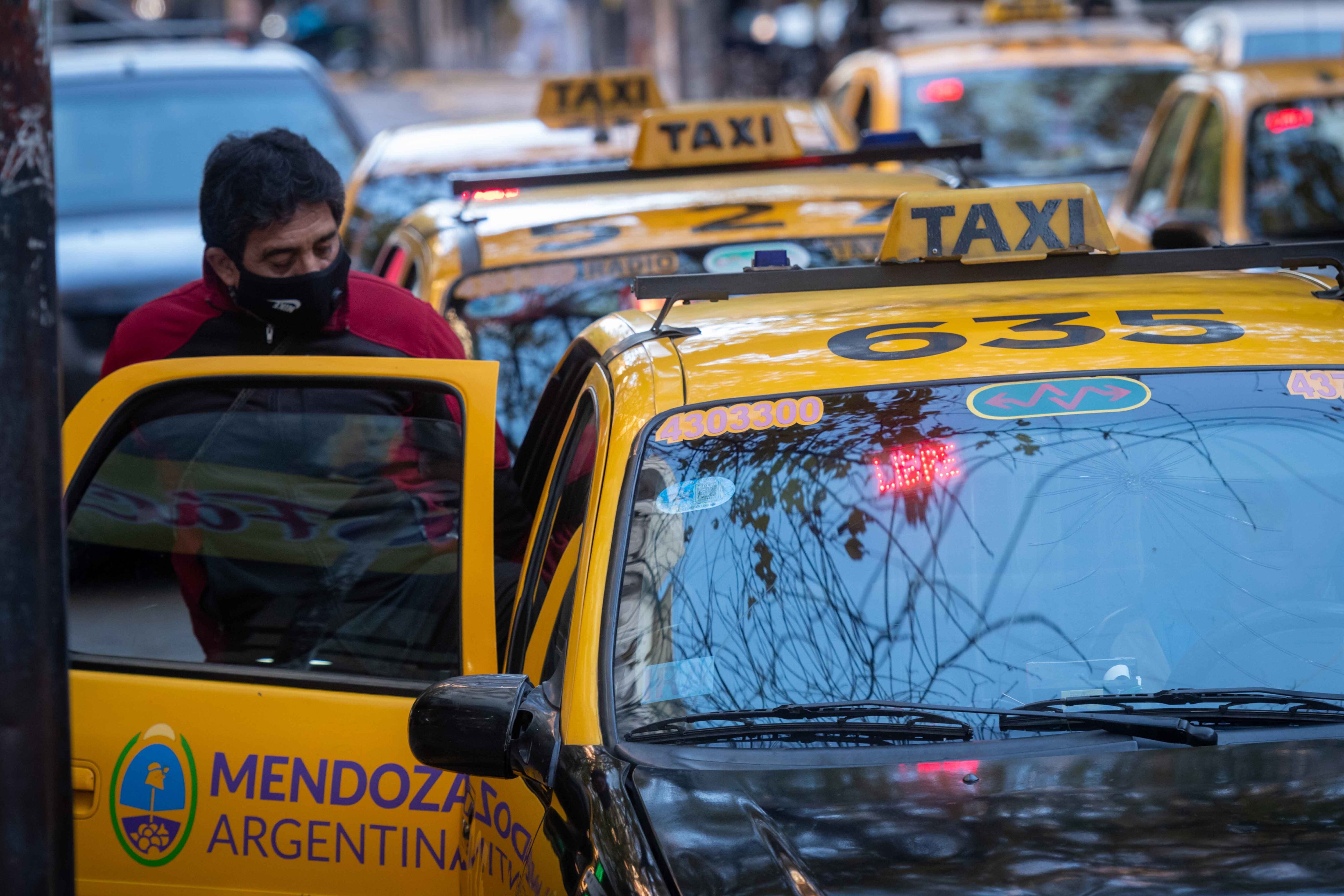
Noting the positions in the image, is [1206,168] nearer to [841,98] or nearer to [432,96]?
[841,98]

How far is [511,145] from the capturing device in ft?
23.9

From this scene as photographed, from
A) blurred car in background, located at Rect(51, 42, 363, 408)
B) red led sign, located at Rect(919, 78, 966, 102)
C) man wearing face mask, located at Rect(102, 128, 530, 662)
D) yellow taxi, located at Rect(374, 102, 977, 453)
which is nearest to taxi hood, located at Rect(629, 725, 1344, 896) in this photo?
man wearing face mask, located at Rect(102, 128, 530, 662)

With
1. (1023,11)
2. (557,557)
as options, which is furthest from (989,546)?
(1023,11)

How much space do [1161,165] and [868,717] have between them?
6.62m

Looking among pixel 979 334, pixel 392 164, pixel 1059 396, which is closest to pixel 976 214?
pixel 979 334

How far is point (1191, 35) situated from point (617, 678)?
45.1 feet

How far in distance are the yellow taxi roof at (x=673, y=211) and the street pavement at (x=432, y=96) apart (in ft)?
51.1

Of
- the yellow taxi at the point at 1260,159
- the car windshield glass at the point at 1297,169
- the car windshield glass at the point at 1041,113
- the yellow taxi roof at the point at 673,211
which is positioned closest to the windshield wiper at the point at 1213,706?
the yellow taxi roof at the point at 673,211

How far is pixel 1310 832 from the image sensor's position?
90.9 inches

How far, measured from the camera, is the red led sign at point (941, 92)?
33.9 feet

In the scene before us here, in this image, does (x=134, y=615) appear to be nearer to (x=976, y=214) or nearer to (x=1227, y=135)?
(x=976, y=214)

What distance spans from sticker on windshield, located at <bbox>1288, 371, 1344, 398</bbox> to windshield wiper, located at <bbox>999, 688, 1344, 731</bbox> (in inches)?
20.8

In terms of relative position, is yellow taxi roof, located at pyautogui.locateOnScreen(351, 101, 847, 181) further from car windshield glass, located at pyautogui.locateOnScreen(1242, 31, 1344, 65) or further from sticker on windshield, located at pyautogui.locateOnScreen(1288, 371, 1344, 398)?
car windshield glass, located at pyautogui.locateOnScreen(1242, 31, 1344, 65)

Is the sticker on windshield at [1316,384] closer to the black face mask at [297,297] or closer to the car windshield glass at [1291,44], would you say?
the black face mask at [297,297]
